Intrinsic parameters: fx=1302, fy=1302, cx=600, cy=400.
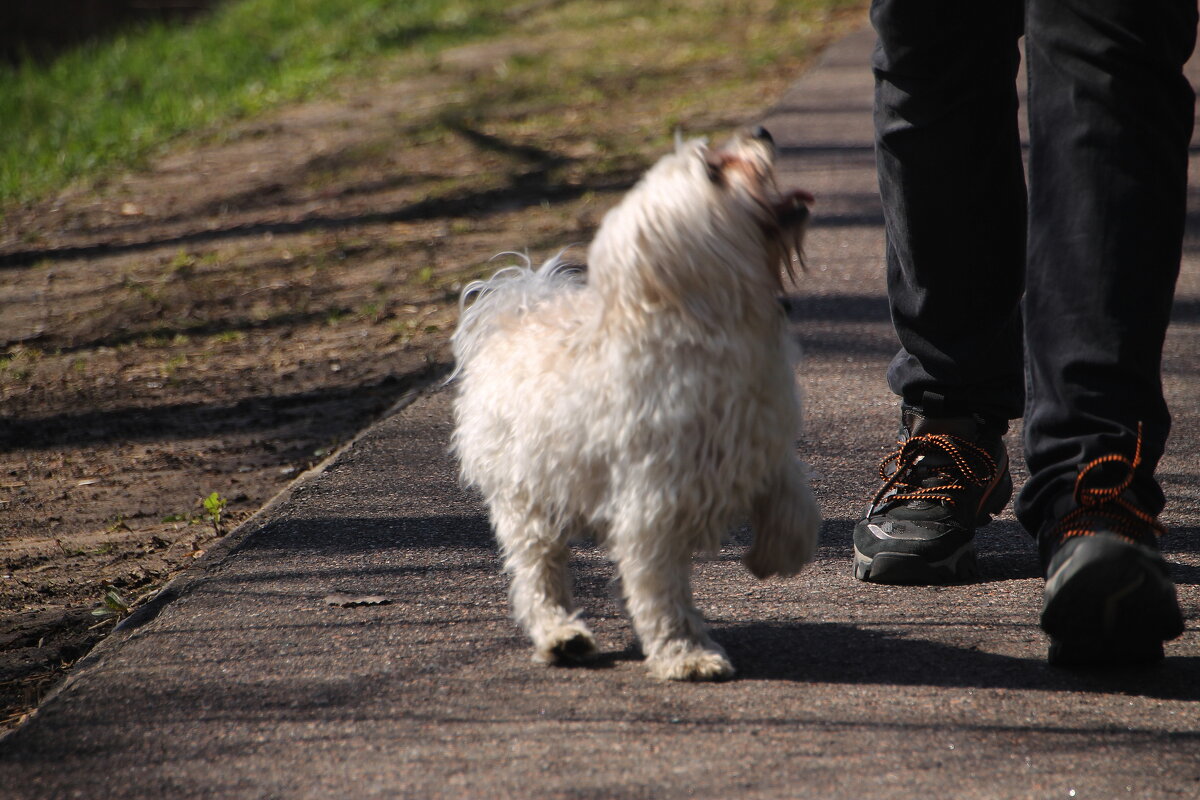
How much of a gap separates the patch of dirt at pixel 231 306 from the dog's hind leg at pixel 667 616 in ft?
4.19

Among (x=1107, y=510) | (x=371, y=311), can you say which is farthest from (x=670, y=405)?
(x=371, y=311)

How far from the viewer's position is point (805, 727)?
2354 millimetres

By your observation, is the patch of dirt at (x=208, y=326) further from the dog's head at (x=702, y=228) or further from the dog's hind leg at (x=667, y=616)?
the dog's head at (x=702, y=228)

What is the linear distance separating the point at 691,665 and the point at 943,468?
89 centimetres

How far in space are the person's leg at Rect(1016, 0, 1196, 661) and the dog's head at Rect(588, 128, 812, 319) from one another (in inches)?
21.0

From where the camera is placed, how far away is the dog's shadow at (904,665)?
8.12 feet

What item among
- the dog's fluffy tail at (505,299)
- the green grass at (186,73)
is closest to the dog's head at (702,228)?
the dog's fluffy tail at (505,299)

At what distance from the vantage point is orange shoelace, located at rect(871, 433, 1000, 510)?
302 cm

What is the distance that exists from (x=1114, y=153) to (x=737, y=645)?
4.01 feet

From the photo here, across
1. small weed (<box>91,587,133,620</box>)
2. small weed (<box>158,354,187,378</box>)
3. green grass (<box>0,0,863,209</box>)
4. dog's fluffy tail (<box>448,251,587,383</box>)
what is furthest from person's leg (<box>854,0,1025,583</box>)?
green grass (<box>0,0,863,209</box>)

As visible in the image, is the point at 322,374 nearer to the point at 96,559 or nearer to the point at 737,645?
the point at 96,559

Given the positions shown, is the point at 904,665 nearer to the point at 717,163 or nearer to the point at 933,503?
the point at 933,503

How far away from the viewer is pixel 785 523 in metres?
2.56

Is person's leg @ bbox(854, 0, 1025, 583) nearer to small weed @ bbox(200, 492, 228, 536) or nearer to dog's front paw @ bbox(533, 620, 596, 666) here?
dog's front paw @ bbox(533, 620, 596, 666)
